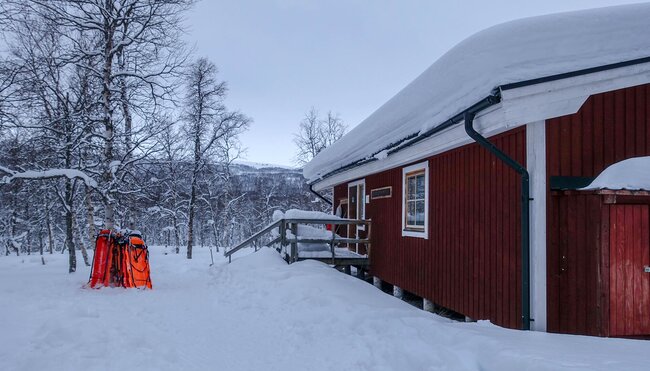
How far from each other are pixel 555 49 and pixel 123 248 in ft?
27.1

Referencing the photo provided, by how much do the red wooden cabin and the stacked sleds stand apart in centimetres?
635

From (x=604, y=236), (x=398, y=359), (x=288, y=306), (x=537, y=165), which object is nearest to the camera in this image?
(x=398, y=359)

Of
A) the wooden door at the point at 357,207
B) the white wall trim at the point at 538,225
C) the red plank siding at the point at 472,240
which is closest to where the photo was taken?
the white wall trim at the point at 538,225

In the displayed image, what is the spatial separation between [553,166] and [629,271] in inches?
52.7

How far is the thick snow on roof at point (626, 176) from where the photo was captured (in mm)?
3916

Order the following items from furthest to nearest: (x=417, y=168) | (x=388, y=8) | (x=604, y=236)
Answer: (x=388, y=8) < (x=417, y=168) < (x=604, y=236)

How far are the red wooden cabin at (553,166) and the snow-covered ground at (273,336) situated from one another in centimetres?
68

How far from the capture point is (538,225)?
4.23m

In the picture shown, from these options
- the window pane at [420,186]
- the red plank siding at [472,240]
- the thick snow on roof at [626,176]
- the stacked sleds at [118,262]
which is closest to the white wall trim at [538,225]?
the red plank siding at [472,240]

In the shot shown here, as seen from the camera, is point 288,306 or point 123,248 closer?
point 288,306

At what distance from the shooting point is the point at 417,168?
285 inches

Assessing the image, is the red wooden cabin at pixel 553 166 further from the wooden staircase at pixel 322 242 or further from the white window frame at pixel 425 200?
the wooden staircase at pixel 322 242

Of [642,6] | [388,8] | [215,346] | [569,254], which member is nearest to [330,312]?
[215,346]

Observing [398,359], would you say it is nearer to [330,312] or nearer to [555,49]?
[330,312]
